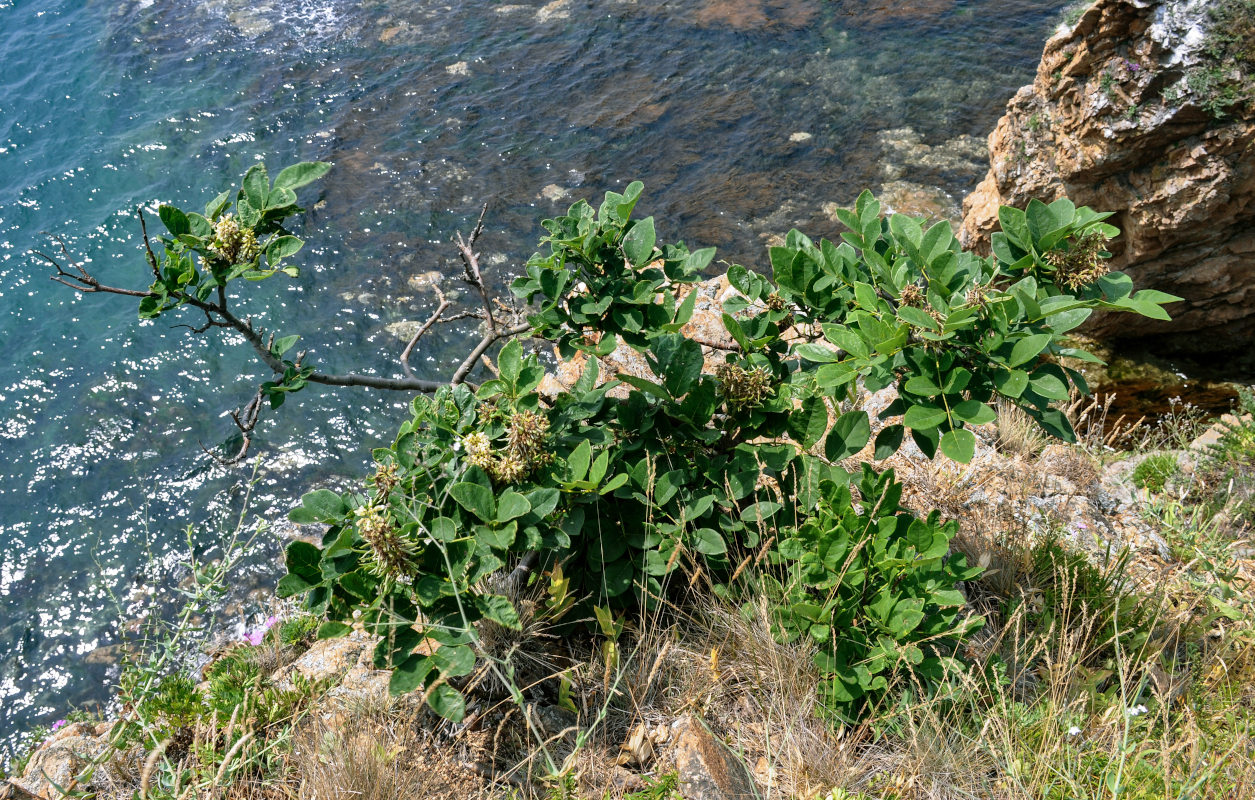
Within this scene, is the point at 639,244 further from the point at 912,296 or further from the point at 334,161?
the point at 334,161

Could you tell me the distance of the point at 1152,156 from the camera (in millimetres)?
5273

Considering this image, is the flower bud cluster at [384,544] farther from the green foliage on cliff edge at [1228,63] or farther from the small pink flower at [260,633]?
the green foliage on cliff edge at [1228,63]

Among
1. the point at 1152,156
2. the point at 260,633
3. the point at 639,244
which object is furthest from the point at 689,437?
the point at 1152,156

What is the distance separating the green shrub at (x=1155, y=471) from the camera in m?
4.43

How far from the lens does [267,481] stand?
5.97m

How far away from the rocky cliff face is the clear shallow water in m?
1.71

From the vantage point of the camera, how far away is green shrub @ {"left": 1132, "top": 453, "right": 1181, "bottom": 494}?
443 cm

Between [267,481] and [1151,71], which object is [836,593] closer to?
[1151,71]

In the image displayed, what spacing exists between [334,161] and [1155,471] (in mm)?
7332

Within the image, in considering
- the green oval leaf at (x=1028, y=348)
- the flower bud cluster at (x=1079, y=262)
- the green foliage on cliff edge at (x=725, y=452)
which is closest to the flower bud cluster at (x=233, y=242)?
the green foliage on cliff edge at (x=725, y=452)

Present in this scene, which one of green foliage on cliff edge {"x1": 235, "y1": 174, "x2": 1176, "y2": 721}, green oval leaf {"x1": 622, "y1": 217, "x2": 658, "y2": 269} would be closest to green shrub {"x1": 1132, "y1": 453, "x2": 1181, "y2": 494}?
green foliage on cliff edge {"x1": 235, "y1": 174, "x2": 1176, "y2": 721}

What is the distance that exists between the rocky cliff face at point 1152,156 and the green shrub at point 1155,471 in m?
1.73

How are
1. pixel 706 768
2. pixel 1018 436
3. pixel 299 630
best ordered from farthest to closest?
pixel 1018 436
pixel 299 630
pixel 706 768

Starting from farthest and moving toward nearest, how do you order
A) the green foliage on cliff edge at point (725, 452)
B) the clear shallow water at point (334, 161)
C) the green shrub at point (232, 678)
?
the clear shallow water at point (334, 161), the green shrub at point (232, 678), the green foliage on cliff edge at point (725, 452)
